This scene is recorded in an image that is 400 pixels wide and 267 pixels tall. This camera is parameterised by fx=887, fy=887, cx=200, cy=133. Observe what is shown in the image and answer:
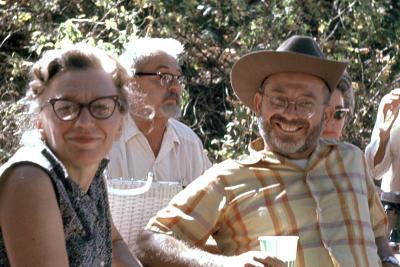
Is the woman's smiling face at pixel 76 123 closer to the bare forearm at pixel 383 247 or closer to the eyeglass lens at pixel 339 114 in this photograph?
the bare forearm at pixel 383 247

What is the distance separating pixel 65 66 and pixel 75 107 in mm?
118

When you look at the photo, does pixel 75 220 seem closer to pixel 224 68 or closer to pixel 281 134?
pixel 281 134

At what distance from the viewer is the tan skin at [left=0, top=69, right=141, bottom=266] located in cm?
214

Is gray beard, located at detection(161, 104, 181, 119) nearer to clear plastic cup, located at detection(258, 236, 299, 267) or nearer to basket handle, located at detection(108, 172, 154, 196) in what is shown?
basket handle, located at detection(108, 172, 154, 196)

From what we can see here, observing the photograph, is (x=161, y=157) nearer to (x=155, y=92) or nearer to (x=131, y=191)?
(x=155, y=92)

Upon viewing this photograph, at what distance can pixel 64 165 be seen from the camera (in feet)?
7.90

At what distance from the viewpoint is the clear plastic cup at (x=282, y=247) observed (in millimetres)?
2807

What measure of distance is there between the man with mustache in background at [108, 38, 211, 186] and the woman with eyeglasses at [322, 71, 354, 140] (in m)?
0.60

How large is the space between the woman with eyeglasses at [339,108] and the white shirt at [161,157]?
0.60 metres

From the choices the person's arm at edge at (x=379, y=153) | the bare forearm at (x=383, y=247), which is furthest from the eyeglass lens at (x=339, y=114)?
the person's arm at edge at (x=379, y=153)

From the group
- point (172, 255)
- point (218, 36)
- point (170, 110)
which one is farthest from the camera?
point (218, 36)

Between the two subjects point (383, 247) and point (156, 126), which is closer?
point (383, 247)

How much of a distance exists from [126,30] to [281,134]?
3601 millimetres

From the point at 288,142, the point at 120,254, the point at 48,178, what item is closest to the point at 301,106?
the point at 288,142
